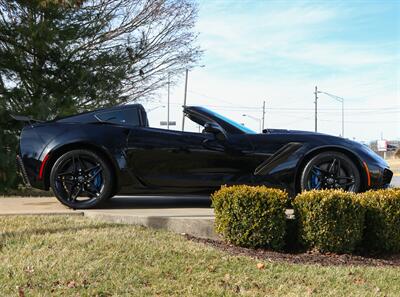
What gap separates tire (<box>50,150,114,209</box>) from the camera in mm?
5762

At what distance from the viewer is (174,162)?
577 cm

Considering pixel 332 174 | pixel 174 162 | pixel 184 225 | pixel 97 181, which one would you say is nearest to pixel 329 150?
pixel 332 174

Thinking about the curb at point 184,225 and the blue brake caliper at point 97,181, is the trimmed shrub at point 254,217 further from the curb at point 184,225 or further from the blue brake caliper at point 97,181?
the blue brake caliper at point 97,181

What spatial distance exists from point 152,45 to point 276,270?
9.59m

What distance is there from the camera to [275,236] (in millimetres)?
4727

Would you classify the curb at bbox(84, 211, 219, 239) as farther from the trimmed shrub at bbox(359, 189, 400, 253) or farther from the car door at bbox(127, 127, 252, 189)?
the trimmed shrub at bbox(359, 189, 400, 253)

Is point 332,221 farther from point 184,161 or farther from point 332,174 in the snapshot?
point 184,161

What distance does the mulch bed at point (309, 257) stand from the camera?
4.46 metres

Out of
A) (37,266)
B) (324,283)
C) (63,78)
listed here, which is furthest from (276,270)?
(63,78)

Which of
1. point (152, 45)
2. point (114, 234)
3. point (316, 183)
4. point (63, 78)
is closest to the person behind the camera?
point (114, 234)

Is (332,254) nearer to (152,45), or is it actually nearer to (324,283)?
(324,283)

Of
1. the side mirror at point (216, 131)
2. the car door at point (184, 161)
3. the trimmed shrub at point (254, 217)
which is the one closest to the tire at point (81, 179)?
the car door at point (184, 161)

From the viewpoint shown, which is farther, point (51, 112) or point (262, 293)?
point (51, 112)

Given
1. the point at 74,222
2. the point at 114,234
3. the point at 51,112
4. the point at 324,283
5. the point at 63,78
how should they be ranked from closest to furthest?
the point at 324,283
the point at 114,234
the point at 74,222
the point at 51,112
the point at 63,78
